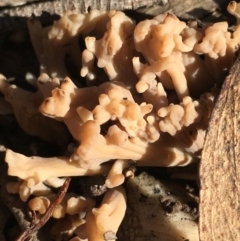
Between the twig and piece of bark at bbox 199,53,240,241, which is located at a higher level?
piece of bark at bbox 199,53,240,241

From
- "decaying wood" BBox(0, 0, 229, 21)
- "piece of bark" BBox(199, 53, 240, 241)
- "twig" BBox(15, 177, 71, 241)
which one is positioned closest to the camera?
"piece of bark" BBox(199, 53, 240, 241)

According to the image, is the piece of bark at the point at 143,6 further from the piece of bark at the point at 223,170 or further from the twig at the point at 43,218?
the twig at the point at 43,218

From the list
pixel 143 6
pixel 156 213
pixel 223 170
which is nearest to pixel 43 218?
pixel 156 213

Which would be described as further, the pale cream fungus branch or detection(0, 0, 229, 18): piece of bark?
detection(0, 0, 229, 18): piece of bark

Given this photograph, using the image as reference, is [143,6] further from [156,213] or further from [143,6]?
[156,213]

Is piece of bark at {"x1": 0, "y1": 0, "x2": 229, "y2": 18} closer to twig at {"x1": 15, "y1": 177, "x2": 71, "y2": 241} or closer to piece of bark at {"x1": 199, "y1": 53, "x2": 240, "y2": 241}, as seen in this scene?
piece of bark at {"x1": 199, "y1": 53, "x2": 240, "y2": 241}

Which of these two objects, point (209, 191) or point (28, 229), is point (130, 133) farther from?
point (28, 229)

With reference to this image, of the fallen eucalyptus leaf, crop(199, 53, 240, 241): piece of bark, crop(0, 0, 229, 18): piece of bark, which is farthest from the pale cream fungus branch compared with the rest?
crop(0, 0, 229, 18): piece of bark

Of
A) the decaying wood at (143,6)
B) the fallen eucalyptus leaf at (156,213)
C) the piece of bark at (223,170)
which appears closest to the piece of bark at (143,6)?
the decaying wood at (143,6)
